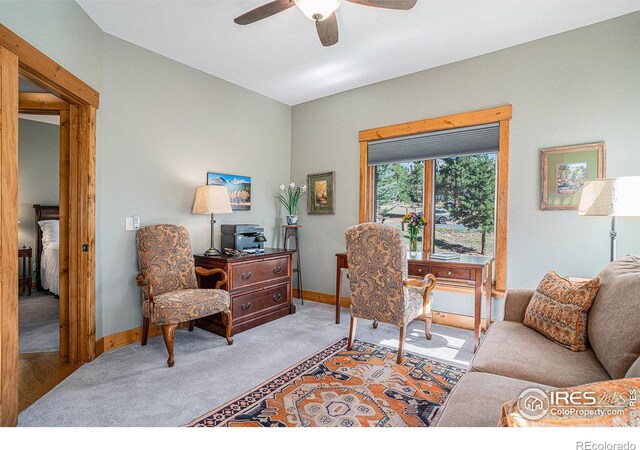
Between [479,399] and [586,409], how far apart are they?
0.59m

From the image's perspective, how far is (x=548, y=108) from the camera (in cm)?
294

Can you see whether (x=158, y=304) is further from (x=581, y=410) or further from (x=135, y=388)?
(x=581, y=410)

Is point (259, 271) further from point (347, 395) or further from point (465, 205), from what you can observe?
point (465, 205)

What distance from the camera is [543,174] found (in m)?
2.94

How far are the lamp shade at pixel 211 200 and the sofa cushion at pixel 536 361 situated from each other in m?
2.65

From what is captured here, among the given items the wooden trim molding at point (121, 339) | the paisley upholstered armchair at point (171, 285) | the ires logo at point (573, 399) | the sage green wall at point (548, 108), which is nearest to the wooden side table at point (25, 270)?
the wooden trim molding at point (121, 339)

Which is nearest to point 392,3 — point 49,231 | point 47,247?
point 47,247

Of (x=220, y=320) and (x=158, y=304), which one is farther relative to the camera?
(x=220, y=320)

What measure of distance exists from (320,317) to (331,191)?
1.69m

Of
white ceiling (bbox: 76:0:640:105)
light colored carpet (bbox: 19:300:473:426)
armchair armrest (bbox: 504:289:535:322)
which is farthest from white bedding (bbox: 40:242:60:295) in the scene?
armchair armrest (bbox: 504:289:535:322)

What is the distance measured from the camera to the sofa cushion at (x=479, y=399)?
112 centimetres

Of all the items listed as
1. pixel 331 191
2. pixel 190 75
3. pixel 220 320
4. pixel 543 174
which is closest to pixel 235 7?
pixel 190 75
